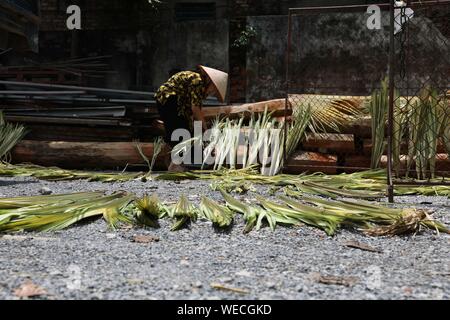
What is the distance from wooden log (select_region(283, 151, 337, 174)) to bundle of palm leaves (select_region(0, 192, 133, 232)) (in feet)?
8.89

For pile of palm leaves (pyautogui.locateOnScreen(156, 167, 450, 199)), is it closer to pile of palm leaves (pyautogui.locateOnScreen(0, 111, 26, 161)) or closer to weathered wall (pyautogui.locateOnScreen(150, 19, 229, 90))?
pile of palm leaves (pyautogui.locateOnScreen(0, 111, 26, 161))

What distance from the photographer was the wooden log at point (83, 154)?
276 inches

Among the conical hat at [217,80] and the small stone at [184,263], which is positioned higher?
the conical hat at [217,80]

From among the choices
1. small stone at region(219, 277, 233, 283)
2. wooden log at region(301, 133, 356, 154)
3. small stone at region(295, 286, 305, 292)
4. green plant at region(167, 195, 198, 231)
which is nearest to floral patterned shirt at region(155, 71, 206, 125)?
wooden log at region(301, 133, 356, 154)

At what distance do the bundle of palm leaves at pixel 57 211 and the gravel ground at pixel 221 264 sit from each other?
8 centimetres

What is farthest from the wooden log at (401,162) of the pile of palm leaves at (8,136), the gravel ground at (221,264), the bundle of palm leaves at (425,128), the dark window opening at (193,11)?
the dark window opening at (193,11)

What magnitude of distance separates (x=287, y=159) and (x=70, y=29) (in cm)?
706

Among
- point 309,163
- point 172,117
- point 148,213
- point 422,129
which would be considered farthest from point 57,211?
point 422,129

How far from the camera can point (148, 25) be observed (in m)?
11.4

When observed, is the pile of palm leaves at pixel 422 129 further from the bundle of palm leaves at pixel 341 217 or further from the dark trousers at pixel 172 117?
the dark trousers at pixel 172 117

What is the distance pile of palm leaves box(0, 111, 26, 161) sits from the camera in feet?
23.3
